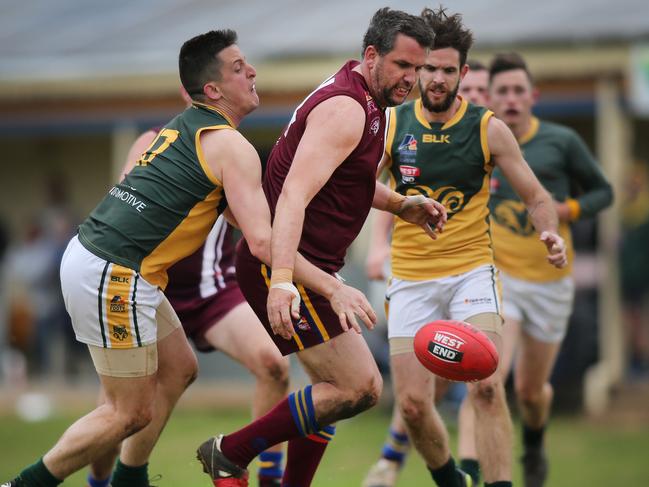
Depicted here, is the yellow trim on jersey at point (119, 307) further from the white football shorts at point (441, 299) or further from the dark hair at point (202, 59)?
the white football shorts at point (441, 299)

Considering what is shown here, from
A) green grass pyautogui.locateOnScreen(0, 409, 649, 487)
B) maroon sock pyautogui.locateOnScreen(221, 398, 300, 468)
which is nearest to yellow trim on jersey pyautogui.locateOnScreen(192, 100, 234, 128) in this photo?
maroon sock pyautogui.locateOnScreen(221, 398, 300, 468)

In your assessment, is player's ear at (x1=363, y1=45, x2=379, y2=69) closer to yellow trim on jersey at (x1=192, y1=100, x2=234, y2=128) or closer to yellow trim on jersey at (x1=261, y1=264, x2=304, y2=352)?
yellow trim on jersey at (x1=192, y1=100, x2=234, y2=128)

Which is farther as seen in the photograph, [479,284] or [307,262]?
[479,284]

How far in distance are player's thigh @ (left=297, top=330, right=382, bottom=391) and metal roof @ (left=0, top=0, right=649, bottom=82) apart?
8.79m

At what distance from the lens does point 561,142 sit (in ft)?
27.6

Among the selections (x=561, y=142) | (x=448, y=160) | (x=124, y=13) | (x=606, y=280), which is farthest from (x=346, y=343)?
(x=124, y=13)

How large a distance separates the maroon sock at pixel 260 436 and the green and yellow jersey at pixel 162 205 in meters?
0.92

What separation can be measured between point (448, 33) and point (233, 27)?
10687 millimetres

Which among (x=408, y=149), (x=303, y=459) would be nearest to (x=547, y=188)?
(x=408, y=149)

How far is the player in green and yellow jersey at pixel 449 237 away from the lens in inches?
277

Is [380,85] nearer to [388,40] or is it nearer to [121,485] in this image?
[388,40]

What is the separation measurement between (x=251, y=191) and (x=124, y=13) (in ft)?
45.5

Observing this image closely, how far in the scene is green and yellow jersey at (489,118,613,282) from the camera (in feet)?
27.6

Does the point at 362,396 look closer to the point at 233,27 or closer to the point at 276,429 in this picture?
the point at 276,429
